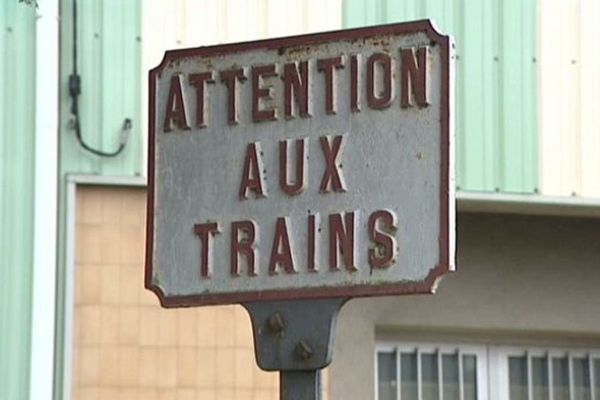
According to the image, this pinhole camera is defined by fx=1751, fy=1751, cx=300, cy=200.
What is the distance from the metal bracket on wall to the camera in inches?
249

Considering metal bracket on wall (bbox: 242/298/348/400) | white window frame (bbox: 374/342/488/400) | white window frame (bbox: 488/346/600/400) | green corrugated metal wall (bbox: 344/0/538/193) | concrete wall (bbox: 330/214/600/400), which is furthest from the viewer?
white window frame (bbox: 488/346/600/400)

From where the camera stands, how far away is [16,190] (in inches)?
401

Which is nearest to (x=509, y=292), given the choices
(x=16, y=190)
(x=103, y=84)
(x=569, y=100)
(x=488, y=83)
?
(x=569, y=100)

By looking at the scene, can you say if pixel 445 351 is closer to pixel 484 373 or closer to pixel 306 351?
pixel 484 373

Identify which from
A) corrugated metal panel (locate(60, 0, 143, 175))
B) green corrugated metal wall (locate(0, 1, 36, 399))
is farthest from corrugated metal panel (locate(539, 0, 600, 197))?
green corrugated metal wall (locate(0, 1, 36, 399))

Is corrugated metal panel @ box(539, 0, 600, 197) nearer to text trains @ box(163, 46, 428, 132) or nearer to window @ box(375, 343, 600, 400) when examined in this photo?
window @ box(375, 343, 600, 400)

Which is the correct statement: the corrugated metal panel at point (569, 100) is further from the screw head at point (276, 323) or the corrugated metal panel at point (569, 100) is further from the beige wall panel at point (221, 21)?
the screw head at point (276, 323)

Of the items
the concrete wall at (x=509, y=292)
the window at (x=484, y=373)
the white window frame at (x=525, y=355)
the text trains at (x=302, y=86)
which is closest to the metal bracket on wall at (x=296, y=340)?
the text trains at (x=302, y=86)

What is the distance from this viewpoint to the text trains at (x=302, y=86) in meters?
6.29

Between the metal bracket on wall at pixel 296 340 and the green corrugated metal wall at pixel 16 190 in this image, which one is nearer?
the metal bracket on wall at pixel 296 340

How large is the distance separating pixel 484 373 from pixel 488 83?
7.17 feet

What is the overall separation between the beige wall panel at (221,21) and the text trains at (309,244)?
157 inches

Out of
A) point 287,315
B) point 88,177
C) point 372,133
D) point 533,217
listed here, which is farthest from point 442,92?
point 533,217

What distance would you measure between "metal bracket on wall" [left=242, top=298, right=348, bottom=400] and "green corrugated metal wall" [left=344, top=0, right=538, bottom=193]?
4574 mm
